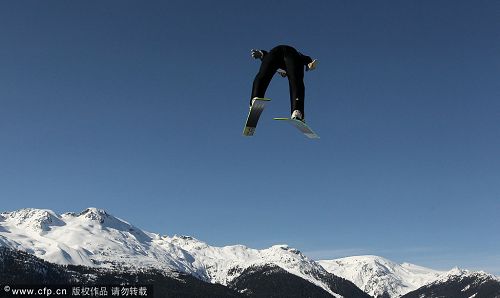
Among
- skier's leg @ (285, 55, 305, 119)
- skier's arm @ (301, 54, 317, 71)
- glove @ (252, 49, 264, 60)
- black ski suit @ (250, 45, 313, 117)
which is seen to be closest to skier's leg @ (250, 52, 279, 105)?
black ski suit @ (250, 45, 313, 117)

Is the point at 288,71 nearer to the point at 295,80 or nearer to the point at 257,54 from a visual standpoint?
the point at 295,80

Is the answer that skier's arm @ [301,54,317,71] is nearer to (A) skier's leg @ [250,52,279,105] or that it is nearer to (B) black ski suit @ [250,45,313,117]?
(B) black ski suit @ [250,45,313,117]

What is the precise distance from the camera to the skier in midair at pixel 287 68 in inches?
611

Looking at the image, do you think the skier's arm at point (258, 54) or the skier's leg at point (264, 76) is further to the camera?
the skier's arm at point (258, 54)

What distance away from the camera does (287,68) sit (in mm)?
15703

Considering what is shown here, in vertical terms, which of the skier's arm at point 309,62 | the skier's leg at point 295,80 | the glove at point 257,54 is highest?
the glove at point 257,54

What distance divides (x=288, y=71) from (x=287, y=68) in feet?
0.31

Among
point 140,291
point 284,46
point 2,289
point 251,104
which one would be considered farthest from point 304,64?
point 140,291

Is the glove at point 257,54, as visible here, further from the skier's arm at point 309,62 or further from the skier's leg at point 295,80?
the skier's arm at point 309,62

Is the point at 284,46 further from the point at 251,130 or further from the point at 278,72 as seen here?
the point at 251,130

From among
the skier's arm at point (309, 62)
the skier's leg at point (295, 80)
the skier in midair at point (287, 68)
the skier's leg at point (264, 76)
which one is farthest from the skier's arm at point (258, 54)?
the skier's arm at point (309, 62)

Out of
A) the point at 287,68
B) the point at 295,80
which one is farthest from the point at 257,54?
the point at 295,80

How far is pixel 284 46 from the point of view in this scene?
1583cm

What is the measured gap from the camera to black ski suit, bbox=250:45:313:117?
15.5 m
